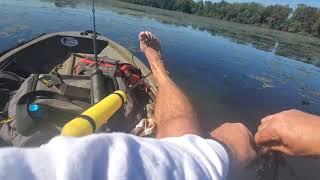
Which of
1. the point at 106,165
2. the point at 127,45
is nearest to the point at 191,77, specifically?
the point at 127,45

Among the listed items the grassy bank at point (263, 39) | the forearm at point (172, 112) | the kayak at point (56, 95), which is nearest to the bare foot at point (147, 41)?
the kayak at point (56, 95)

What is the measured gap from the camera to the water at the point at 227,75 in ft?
26.9

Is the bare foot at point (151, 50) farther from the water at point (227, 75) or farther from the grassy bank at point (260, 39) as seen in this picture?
the grassy bank at point (260, 39)

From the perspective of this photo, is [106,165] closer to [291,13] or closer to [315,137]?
[315,137]

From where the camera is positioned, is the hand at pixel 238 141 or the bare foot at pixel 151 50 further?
the bare foot at pixel 151 50

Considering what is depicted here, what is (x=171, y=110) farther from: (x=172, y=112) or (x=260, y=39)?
(x=260, y=39)

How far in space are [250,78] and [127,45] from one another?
5.39m

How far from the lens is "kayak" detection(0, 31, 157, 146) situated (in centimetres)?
292

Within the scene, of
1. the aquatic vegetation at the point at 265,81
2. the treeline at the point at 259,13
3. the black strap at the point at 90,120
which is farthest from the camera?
the treeline at the point at 259,13

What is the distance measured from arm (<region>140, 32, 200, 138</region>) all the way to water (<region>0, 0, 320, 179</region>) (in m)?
2.49

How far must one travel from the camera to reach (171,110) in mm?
2279

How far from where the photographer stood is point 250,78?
12.5 metres

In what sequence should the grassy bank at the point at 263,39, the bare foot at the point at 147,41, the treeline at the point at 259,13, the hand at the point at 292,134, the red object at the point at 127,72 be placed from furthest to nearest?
the treeline at the point at 259,13
the grassy bank at the point at 263,39
the red object at the point at 127,72
the bare foot at the point at 147,41
the hand at the point at 292,134

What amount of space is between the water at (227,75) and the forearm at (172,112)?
2.57m
